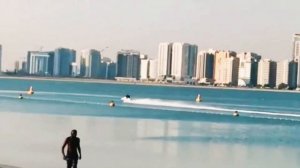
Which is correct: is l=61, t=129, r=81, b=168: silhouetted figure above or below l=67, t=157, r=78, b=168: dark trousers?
above

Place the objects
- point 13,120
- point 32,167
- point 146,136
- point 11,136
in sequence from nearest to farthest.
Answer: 1. point 32,167
2. point 11,136
3. point 146,136
4. point 13,120

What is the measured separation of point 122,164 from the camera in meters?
24.6

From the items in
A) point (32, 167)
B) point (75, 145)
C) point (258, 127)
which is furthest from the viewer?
point (258, 127)

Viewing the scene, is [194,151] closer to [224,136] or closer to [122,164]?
[122,164]

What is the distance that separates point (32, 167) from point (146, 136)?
14.5m

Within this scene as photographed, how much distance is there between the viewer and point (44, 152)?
1067 inches

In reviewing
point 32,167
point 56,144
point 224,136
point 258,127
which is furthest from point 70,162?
point 258,127

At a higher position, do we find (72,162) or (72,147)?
(72,147)

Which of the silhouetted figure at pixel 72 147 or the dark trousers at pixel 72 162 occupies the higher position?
the silhouetted figure at pixel 72 147

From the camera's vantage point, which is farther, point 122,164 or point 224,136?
point 224,136

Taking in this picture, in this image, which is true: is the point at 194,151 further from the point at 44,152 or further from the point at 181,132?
the point at 181,132

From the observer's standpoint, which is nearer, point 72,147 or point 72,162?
point 72,147

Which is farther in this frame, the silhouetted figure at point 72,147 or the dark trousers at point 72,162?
the dark trousers at point 72,162

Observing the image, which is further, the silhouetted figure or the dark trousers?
the dark trousers
